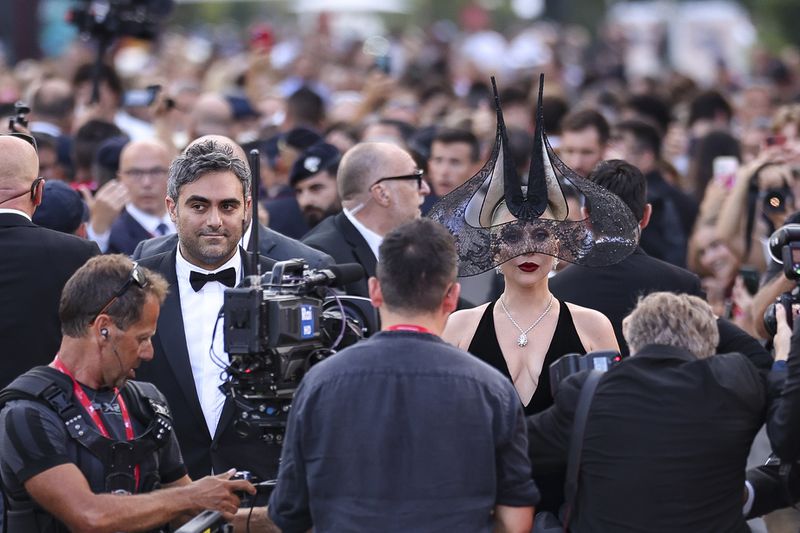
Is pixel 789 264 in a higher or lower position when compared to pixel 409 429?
higher

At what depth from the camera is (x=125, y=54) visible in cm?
2117

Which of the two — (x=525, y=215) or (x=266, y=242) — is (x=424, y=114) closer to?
(x=266, y=242)

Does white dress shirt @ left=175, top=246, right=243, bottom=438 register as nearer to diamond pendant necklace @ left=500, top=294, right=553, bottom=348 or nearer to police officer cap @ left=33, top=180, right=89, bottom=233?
police officer cap @ left=33, top=180, right=89, bottom=233

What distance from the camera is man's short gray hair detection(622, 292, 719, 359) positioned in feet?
14.3

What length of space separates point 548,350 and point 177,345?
5.16ft

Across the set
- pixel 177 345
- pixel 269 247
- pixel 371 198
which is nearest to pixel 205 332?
pixel 177 345

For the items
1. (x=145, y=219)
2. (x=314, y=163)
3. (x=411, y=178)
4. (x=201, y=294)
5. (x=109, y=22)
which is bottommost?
(x=201, y=294)

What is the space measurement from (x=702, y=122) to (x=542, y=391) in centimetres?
880

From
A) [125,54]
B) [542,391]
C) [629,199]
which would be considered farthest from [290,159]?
[125,54]

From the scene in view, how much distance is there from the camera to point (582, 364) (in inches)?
176

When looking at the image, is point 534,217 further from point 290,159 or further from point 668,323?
point 290,159

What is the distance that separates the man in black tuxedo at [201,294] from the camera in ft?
17.7

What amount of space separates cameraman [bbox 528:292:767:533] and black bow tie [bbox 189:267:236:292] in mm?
1835

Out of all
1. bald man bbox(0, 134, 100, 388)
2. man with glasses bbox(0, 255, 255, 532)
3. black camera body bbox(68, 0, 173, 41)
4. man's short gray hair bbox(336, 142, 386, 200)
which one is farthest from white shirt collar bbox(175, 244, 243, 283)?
black camera body bbox(68, 0, 173, 41)
